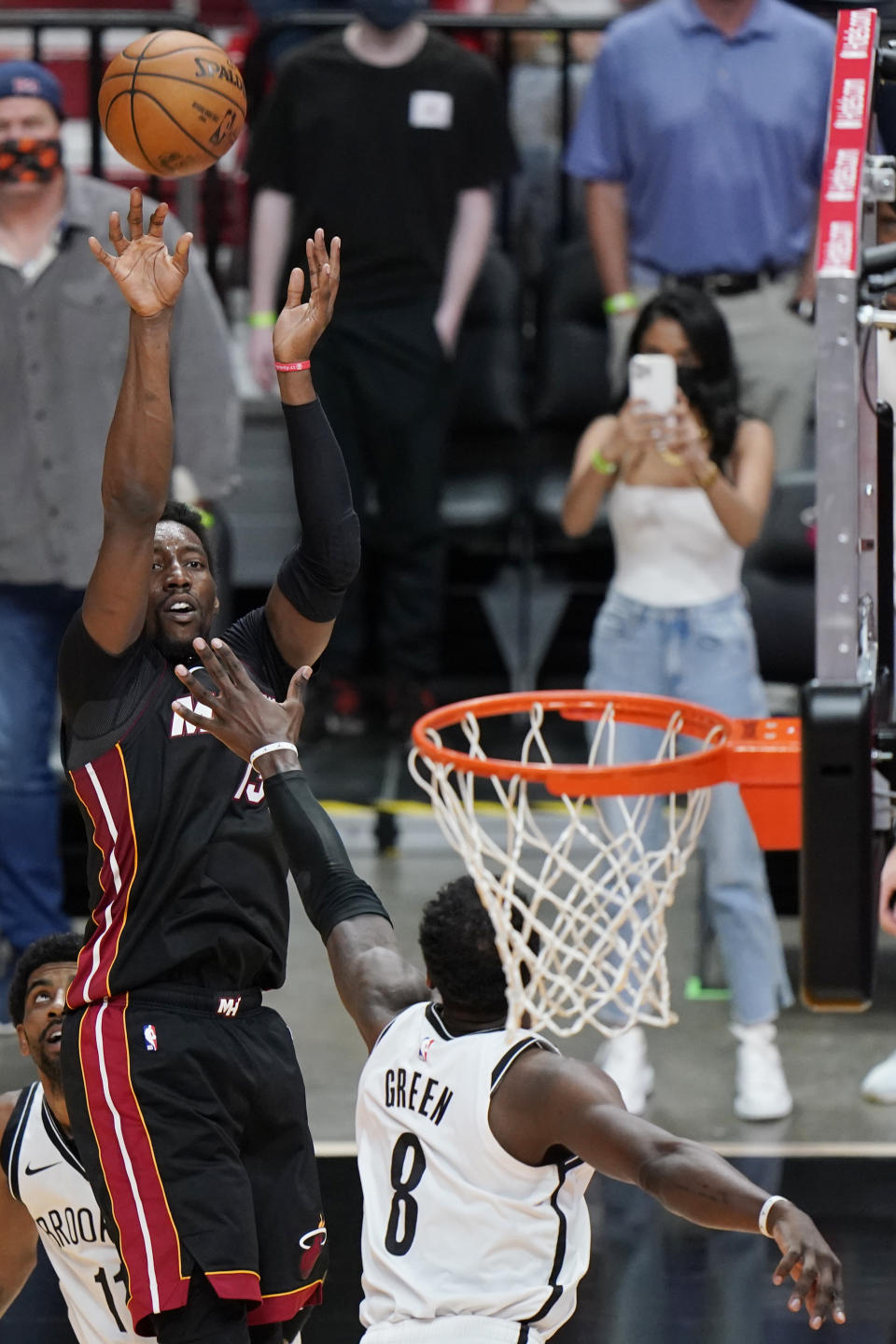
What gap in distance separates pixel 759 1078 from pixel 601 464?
169 centimetres

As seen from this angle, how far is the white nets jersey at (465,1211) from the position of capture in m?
3.40

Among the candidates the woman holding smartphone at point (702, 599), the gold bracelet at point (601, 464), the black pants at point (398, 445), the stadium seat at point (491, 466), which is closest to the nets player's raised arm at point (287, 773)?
the woman holding smartphone at point (702, 599)

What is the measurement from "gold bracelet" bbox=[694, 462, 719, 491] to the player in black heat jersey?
→ 79.6 inches

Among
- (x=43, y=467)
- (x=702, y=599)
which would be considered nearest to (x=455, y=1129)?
(x=702, y=599)

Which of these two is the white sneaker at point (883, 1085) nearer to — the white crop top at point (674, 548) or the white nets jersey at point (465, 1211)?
the white crop top at point (674, 548)

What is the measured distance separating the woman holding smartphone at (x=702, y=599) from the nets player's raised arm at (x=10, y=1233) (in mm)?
2016

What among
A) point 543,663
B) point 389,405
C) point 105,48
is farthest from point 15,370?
point 105,48

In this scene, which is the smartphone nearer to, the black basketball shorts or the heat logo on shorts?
the black basketball shorts

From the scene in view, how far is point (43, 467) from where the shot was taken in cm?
629

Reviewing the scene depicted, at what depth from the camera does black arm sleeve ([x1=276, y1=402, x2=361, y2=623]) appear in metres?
3.59

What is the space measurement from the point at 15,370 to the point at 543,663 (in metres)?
2.86

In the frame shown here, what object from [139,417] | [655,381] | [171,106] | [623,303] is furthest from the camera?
[623,303]

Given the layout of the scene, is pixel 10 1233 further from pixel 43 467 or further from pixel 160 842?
pixel 43 467

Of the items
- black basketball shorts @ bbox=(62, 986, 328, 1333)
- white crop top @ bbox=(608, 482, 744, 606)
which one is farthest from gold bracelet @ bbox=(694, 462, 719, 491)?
black basketball shorts @ bbox=(62, 986, 328, 1333)
